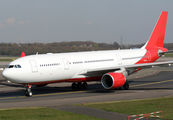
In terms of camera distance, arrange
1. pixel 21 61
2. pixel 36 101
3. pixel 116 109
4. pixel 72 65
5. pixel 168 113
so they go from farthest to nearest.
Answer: pixel 72 65, pixel 21 61, pixel 36 101, pixel 116 109, pixel 168 113

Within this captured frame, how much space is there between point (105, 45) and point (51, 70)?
4989 cm

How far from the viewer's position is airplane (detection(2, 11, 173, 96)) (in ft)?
77.3

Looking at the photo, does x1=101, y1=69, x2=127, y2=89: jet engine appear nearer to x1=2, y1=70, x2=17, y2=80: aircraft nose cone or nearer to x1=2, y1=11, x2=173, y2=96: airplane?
x1=2, y1=11, x2=173, y2=96: airplane

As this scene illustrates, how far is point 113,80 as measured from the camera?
2577 centimetres

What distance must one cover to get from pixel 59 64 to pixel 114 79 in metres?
5.41

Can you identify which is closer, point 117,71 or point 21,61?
point 21,61

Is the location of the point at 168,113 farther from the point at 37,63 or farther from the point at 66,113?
the point at 37,63

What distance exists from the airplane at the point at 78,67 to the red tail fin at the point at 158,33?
147 cm

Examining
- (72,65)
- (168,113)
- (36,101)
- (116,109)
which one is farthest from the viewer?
(72,65)

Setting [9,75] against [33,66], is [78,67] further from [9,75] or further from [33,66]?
[9,75]

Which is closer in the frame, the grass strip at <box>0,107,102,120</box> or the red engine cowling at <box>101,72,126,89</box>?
the grass strip at <box>0,107,102,120</box>

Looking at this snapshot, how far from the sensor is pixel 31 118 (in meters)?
15.3

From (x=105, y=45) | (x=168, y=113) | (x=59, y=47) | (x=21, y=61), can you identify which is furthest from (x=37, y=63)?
(x=105, y=45)

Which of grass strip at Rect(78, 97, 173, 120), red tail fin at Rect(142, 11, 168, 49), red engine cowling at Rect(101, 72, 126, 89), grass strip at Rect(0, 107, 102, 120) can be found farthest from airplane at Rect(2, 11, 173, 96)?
grass strip at Rect(78, 97, 173, 120)
